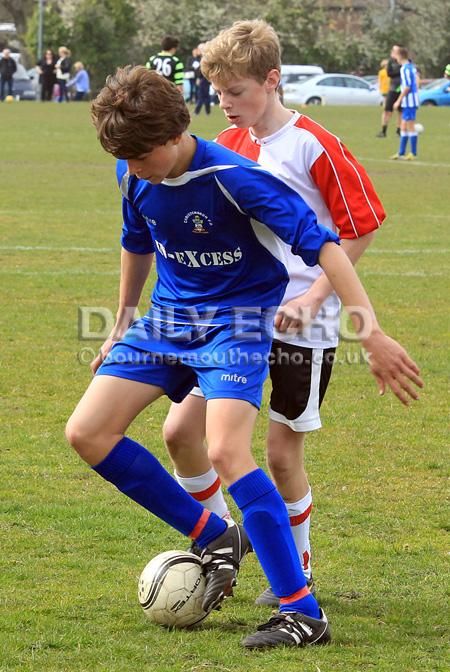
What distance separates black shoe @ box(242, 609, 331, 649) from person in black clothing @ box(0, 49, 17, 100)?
39.7 meters

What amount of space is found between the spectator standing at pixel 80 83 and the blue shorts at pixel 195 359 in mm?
41296

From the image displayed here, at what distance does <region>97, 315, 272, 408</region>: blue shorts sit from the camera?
3.75 metres

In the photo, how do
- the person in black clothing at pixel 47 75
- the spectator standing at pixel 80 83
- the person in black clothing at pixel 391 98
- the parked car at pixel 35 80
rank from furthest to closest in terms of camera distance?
1. the parked car at pixel 35 80
2. the spectator standing at pixel 80 83
3. the person in black clothing at pixel 47 75
4. the person in black clothing at pixel 391 98

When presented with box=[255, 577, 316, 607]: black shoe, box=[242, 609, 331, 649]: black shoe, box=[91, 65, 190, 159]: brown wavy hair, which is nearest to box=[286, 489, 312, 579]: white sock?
box=[255, 577, 316, 607]: black shoe

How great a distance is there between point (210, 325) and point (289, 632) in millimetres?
982

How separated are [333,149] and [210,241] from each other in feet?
2.11

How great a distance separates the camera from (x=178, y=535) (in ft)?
15.7

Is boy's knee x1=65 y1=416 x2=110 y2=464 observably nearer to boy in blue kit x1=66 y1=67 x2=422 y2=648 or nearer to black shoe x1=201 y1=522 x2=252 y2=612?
boy in blue kit x1=66 y1=67 x2=422 y2=648

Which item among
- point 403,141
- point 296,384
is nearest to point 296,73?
point 403,141

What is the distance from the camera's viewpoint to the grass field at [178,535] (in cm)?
366

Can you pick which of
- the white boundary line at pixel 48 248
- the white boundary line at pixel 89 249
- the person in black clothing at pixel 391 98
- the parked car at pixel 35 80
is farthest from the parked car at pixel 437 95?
the white boundary line at pixel 48 248

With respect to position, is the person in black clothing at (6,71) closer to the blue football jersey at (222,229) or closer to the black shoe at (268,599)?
the blue football jersey at (222,229)

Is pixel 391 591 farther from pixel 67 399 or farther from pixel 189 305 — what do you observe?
pixel 67 399

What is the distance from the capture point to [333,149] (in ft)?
13.7
